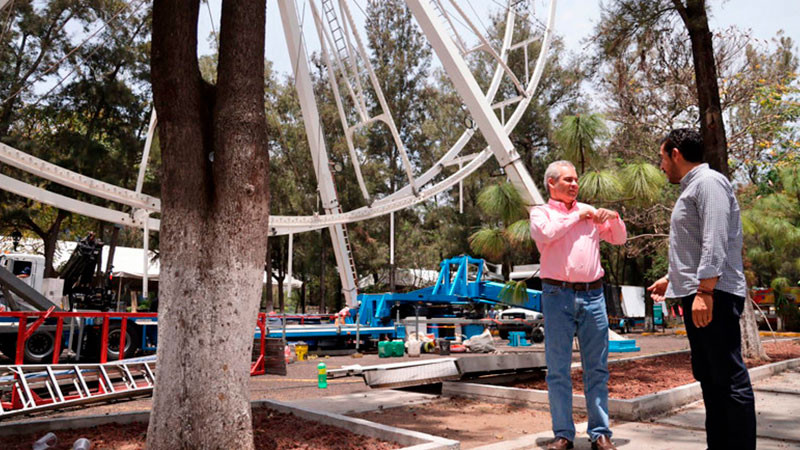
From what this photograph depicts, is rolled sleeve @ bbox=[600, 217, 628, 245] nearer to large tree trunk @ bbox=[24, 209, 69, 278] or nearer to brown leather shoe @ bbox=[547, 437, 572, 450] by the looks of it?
brown leather shoe @ bbox=[547, 437, 572, 450]

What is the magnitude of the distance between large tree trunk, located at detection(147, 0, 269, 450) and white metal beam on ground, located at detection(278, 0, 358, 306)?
8362mm

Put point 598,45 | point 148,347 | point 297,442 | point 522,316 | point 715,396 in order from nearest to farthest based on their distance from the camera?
point 715,396
point 297,442
point 598,45
point 148,347
point 522,316

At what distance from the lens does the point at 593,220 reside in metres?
4.30


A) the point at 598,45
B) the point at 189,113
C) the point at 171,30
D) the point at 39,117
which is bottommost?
the point at 189,113

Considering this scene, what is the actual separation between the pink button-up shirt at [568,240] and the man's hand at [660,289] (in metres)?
0.47

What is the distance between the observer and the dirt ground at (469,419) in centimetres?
482

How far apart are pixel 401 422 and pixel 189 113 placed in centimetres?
302

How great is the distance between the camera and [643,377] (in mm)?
7570

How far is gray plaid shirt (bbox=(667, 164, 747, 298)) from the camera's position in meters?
3.19

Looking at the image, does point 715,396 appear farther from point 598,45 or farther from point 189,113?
point 598,45

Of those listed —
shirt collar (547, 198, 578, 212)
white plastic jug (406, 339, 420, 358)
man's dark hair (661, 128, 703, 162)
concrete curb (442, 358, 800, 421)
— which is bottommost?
white plastic jug (406, 339, 420, 358)

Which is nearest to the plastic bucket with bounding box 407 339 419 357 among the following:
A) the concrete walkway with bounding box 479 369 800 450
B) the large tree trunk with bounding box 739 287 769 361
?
the large tree trunk with bounding box 739 287 769 361

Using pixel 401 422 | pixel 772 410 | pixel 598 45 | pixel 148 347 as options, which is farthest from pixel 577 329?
pixel 148 347

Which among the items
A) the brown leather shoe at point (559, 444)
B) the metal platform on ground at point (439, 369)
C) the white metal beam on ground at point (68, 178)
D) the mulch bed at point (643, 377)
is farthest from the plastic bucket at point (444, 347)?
the brown leather shoe at point (559, 444)
